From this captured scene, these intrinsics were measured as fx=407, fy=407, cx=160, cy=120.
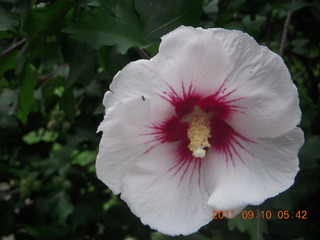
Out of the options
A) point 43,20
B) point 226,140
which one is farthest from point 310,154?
point 43,20

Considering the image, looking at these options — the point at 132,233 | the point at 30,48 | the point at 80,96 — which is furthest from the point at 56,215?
the point at 30,48

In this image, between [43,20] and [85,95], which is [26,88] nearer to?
[43,20]

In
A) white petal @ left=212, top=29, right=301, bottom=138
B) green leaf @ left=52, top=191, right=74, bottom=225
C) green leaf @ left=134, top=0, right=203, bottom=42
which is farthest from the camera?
green leaf @ left=52, top=191, right=74, bottom=225

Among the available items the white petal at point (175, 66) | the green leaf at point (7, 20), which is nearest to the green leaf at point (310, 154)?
the white petal at point (175, 66)

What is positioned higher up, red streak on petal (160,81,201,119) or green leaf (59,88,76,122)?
red streak on petal (160,81,201,119)

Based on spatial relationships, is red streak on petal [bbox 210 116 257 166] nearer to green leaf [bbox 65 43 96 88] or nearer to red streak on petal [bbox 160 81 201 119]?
red streak on petal [bbox 160 81 201 119]

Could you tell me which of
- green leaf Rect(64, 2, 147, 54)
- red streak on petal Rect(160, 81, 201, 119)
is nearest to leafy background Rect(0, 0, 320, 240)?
green leaf Rect(64, 2, 147, 54)

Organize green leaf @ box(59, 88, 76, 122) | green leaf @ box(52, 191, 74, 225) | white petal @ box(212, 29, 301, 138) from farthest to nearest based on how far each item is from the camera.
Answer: green leaf @ box(52, 191, 74, 225) < green leaf @ box(59, 88, 76, 122) < white petal @ box(212, 29, 301, 138)
